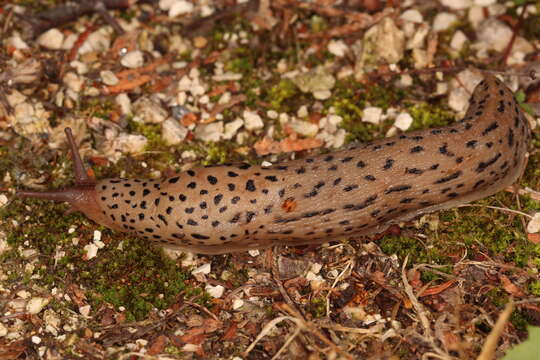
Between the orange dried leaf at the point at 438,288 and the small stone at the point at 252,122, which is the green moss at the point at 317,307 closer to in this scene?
the orange dried leaf at the point at 438,288

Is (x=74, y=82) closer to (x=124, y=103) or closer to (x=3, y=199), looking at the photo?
(x=124, y=103)

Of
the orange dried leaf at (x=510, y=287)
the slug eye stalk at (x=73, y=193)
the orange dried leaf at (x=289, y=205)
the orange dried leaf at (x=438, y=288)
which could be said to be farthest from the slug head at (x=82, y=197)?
the orange dried leaf at (x=510, y=287)

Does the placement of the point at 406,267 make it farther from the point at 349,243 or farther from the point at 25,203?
the point at 25,203

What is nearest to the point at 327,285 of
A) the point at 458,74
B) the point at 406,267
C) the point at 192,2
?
the point at 406,267

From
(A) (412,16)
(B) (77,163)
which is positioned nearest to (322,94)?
(A) (412,16)

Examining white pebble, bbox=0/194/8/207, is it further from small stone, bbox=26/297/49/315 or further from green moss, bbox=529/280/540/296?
green moss, bbox=529/280/540/296

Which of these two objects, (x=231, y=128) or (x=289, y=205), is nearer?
(x=289, y=205)
